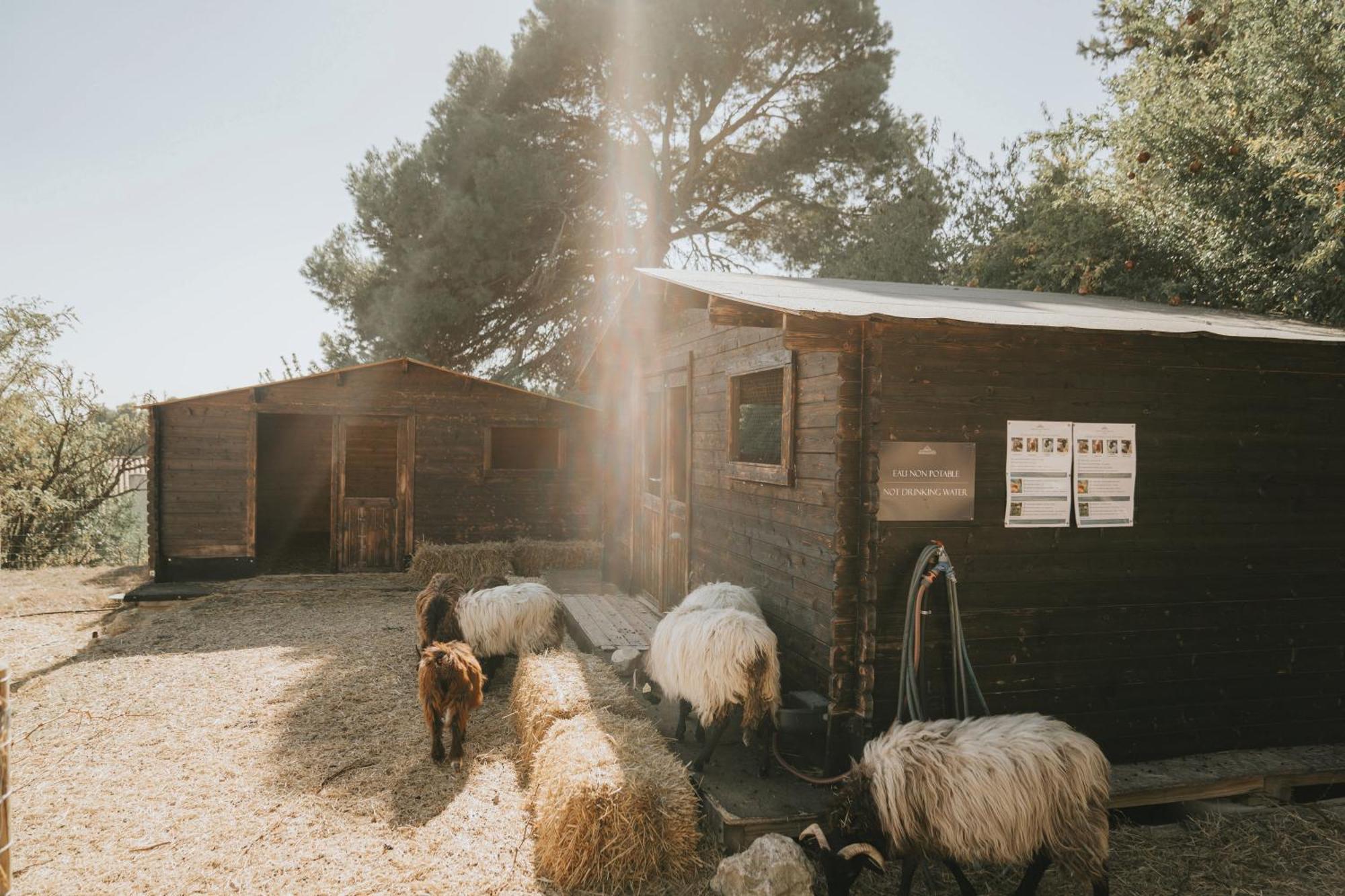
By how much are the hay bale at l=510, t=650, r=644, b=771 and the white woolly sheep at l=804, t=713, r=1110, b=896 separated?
6.06 feet

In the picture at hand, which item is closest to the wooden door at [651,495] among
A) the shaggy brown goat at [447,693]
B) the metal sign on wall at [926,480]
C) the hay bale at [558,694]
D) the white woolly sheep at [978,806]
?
the hay bale at [558,694]

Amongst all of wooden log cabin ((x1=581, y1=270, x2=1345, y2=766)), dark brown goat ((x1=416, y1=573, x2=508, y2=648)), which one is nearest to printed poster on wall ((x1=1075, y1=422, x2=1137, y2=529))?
wooden log cabin ((x1=581, y1=270, x2=1345, y2=766))

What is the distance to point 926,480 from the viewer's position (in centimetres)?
425

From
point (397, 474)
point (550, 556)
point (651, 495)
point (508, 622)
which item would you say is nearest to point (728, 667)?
point (508, 622)

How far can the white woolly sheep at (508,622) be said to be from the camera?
251 inches

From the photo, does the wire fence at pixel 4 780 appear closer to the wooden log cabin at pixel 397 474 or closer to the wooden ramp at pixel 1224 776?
the wooden ramp at pixel 1224 776

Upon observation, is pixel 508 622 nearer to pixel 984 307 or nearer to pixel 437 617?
pixel 437 617

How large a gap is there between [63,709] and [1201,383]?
8.91m

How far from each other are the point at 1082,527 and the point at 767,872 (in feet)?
9.07

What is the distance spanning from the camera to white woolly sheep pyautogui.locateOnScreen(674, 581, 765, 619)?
4992 millimetres

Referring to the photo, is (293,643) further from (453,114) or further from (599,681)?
(453,114)

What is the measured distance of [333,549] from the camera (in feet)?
38.6

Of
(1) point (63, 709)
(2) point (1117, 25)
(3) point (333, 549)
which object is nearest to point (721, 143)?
(2) point (1117, 25)

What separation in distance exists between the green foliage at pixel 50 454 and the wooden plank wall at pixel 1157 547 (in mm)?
16352
